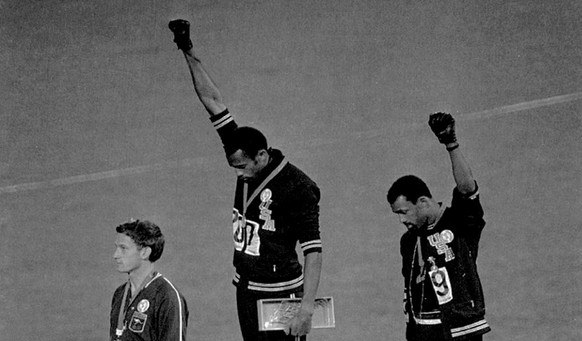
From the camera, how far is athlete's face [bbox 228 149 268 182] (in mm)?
3572

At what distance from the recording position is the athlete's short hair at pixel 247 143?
3559 millimetres

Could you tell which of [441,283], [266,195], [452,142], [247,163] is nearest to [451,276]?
[441,283]

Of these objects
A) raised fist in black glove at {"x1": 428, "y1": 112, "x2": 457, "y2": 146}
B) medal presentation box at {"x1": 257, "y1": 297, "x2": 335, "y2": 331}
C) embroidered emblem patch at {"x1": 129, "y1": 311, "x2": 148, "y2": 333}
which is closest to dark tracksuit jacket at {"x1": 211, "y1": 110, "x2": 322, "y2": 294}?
medal presentation box at {"x1": 257, "y1": 297, "x2": 335, "y2": 331}

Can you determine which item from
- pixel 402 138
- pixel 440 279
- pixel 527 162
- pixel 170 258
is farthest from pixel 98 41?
pixel 440 279

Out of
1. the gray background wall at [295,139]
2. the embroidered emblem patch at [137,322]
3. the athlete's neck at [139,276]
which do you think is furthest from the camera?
the gray background wall at [295,139]

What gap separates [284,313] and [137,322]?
53 centimetres

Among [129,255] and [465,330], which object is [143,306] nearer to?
[129,255]

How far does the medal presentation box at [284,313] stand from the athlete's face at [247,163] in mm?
490

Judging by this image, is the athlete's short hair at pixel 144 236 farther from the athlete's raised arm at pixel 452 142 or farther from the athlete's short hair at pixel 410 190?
the athlete's raised arm at pixel 452 142

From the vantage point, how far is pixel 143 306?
3.41 metres

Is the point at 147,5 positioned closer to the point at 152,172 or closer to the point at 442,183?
the point at 152,172

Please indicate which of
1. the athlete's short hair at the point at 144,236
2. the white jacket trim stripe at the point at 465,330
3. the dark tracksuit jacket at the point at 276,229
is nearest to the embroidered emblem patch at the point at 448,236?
the white jacket trim stripe at the point at 465,330

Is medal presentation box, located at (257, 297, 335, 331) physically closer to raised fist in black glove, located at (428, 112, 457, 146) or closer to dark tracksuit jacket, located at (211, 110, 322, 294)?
dark tracksuit jacket, located at (211, 110, 322, 294)

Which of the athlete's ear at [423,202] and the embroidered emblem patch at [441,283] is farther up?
the athlete's ear at [423,202]
